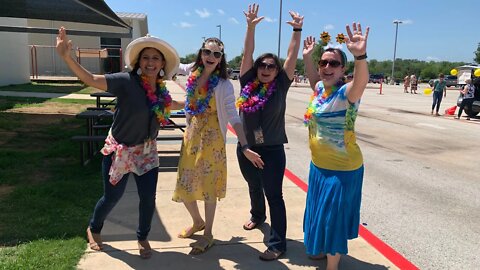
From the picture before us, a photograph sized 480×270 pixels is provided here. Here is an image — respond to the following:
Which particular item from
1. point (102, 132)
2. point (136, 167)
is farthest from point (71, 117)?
point (136, 167)

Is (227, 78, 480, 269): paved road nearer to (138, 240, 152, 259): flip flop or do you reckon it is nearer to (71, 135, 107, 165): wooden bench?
(138, 240, 152, 259): flip flop

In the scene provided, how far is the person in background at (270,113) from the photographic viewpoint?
3557 millimetres

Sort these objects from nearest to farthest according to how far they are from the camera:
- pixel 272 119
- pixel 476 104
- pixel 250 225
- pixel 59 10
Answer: pixel 272 119 → pixel 250 225 → pixel 59 10 → pixel 476 104

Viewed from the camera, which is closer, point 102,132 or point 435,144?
Answer: point 102,132

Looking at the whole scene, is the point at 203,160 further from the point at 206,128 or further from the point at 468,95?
the point at 468,95

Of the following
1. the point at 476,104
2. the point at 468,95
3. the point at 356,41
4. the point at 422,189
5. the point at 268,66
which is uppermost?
the point at 356,41

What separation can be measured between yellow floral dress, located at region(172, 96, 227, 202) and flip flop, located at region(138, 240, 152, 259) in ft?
1.55

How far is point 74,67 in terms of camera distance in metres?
3.00

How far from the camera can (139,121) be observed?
3279mm

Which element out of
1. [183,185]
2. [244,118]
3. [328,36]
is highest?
[328,36]

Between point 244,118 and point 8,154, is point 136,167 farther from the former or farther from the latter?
point 8,154

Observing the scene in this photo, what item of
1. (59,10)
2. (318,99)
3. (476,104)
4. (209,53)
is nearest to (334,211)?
(318,99)

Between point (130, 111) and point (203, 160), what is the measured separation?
0.74m

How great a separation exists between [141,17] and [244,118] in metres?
41.9
